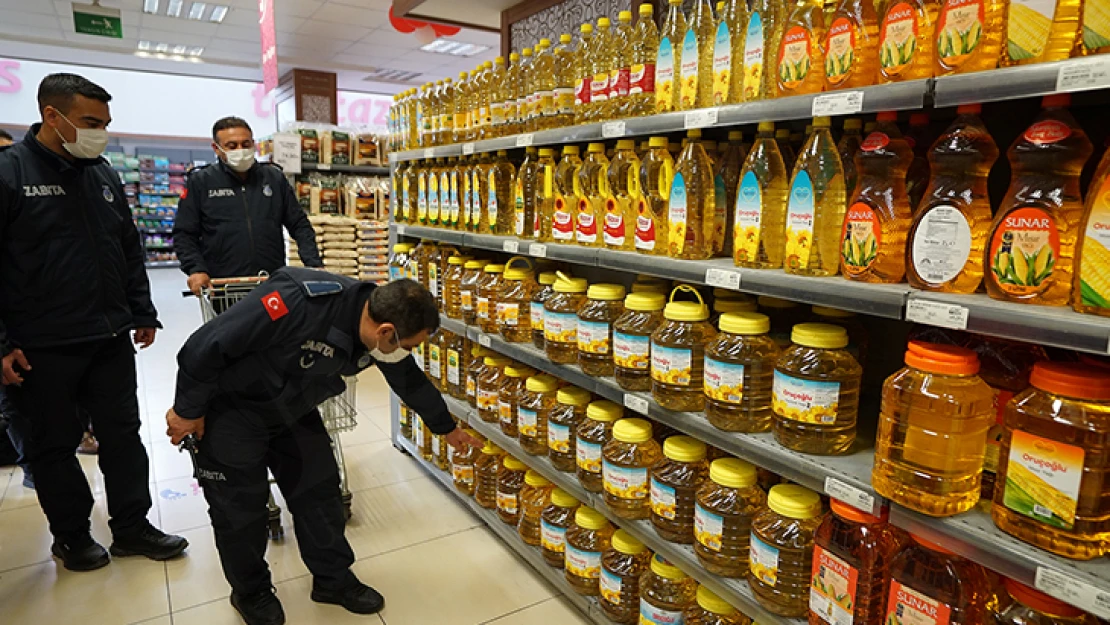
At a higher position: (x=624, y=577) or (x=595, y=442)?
(x=595, y=442)

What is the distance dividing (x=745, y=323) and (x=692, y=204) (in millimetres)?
407

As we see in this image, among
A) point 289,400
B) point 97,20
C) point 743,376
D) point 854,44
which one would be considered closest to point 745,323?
point 743,376

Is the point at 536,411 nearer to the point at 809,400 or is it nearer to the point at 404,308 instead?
the point at 404,308

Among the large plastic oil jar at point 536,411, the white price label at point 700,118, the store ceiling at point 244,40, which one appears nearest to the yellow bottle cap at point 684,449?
the large plastic oil jar at point 536,411

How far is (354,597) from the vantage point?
2.64 meters

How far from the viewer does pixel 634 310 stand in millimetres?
2338

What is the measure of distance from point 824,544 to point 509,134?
215cm

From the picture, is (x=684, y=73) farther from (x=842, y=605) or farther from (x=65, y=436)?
(x=65, y=436)

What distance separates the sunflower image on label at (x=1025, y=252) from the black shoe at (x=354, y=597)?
2.42 meters

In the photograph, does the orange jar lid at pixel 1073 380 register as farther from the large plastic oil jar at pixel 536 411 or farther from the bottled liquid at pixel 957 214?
the large plastic oil jar at pixel 536 411

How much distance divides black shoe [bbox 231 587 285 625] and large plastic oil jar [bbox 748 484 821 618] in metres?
1.81

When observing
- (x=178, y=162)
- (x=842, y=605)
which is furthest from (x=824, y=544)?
(x=178, y=162)

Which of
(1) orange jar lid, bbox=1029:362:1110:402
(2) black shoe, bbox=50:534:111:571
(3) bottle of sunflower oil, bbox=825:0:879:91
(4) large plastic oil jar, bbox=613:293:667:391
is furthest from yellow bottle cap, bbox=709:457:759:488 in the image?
(2) black shoe, bbox=50:534:111:571

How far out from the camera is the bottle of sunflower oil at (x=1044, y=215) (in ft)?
4.06
